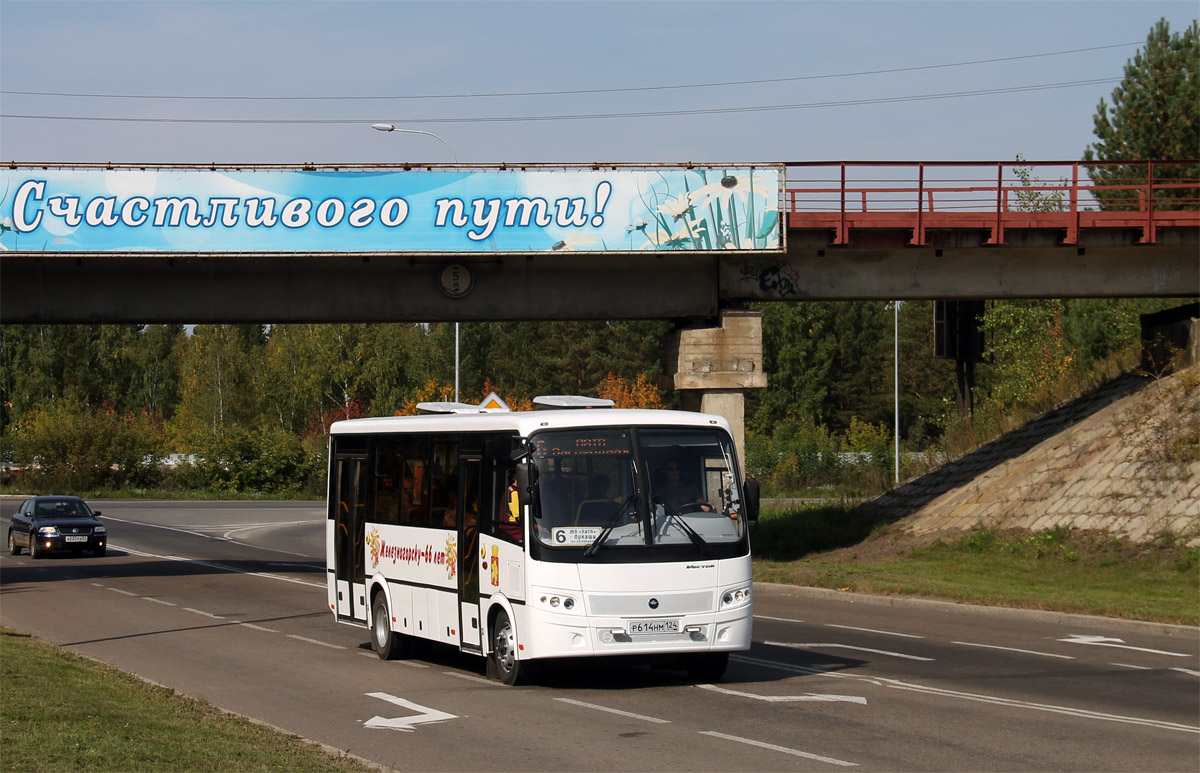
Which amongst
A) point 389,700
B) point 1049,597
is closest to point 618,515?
point 389,700

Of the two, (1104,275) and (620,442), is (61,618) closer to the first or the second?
(620,442)

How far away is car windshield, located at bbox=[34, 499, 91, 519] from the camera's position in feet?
117

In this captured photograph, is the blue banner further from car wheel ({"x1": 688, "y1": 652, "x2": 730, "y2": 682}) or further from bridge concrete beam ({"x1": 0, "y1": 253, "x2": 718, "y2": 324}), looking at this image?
car wheel ({"x1": 688, "y1": 652, "x2": 730, "y2": 682})

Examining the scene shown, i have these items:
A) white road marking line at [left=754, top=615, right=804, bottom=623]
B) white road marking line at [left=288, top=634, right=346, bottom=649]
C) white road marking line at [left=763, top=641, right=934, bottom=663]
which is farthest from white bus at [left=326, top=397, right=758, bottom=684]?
white road marking line at [left=754, top=615, right=804, bottom=623]

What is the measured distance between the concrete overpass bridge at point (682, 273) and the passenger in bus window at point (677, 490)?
14412mm

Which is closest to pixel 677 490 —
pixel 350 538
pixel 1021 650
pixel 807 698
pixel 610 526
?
pixel 610 526

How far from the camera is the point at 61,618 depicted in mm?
20422

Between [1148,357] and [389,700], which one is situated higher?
[1148,357]

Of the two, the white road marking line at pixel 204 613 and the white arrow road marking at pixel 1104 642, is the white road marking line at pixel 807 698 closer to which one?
the white arrow road marking at pixel 1104 642

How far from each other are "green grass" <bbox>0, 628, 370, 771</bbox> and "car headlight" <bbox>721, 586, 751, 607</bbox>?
15.0 ft

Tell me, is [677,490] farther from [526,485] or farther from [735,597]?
[526,485]

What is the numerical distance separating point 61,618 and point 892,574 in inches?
561

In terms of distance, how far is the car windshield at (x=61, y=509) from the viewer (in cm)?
3575

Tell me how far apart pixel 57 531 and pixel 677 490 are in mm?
26348
